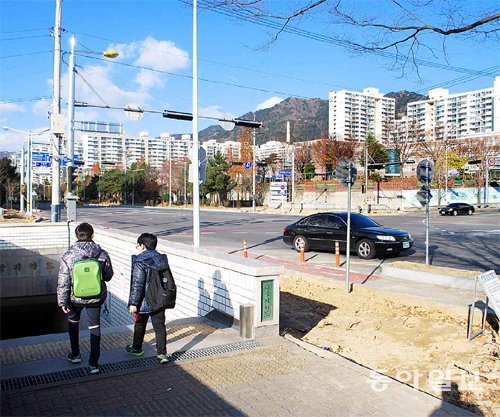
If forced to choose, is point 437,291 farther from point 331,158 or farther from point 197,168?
point 331,158

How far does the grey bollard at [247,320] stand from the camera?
20.1 ft

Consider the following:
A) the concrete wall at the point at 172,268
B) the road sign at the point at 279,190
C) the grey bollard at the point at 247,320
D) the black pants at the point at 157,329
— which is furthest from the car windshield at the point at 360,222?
the road sign at the point at 279,190

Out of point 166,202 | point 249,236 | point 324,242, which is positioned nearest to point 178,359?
point 324,242

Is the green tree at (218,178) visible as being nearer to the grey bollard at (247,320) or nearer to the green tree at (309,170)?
the green tree at (309,170)

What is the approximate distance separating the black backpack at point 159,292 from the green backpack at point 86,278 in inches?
21.6

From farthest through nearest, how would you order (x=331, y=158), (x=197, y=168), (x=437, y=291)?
(x=331, y=158) → (x=197, y=168) → (x=437, y=291)

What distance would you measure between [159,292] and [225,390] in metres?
1.31

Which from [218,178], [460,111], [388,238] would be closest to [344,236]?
[388,238]

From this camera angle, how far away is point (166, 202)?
9194 centimetres

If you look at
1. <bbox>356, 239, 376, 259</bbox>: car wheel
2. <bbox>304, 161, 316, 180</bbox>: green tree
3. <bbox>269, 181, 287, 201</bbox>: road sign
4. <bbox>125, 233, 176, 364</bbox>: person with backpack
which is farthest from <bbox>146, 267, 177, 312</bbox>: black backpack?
<bbox>304, 161, 316, 180</bbox>: green tree

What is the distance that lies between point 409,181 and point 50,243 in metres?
54.3

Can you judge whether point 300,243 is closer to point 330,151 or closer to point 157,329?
point 157,329

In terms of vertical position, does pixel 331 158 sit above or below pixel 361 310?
above

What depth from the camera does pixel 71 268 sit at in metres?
5.10
